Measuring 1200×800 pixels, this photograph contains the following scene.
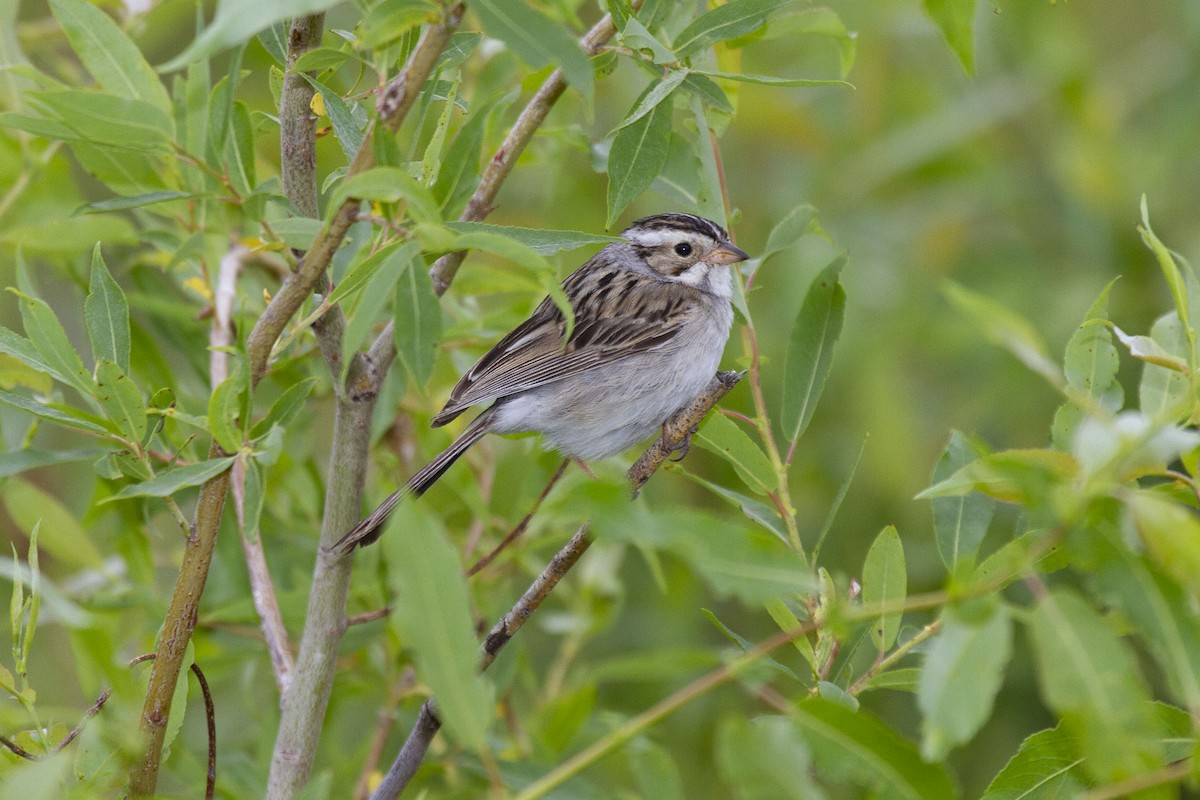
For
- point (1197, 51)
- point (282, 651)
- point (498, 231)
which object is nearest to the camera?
point (498, 231)

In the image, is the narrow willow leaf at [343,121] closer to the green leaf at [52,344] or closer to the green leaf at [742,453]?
the green leaf at [52,344]

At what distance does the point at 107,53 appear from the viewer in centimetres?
198

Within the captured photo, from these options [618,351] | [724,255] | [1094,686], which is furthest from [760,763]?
[724,255]

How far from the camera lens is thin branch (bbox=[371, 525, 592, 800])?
2.12 m

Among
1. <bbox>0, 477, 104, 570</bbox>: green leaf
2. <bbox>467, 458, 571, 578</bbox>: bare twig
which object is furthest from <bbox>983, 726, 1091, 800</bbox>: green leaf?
<bbox>0, 477, 104, 570</bbox>: green leaf

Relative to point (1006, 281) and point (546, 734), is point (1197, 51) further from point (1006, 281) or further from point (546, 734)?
point (546, 734)

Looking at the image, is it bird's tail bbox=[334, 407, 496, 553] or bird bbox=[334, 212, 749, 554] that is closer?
bird's tail bbox=[334, 407, 496, 553]

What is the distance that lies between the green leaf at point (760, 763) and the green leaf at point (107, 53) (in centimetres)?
127

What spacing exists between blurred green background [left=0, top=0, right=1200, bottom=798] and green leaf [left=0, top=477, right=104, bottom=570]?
4.03ft

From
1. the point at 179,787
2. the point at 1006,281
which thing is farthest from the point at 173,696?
the point at 1006,281

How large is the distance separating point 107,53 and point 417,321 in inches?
26.7

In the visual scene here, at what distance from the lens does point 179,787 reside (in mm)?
4023

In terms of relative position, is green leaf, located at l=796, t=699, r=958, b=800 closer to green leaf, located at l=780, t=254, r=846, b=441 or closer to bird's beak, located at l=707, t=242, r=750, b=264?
green leaf, located at l=780, t=254, r=846, b=441

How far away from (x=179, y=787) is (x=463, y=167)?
275cm
